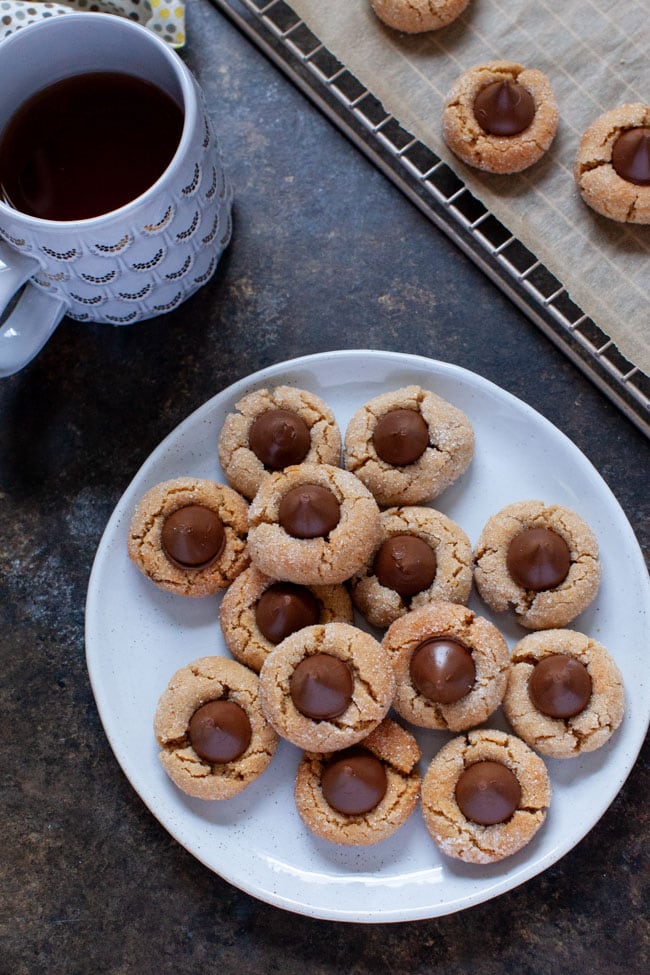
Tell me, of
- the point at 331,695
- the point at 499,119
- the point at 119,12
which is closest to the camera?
the point at 331,695

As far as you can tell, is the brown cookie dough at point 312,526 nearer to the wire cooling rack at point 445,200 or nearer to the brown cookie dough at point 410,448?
the brown cookie dough at point 410,448

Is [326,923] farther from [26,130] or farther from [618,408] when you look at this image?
[26,130]

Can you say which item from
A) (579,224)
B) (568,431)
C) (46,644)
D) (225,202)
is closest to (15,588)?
(46,644)

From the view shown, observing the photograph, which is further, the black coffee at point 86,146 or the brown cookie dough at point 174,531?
the brown cookie dough at point 174,531

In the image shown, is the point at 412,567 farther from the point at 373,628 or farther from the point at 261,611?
the point at 261,611

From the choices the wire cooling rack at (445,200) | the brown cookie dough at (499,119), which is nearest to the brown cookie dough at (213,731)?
the wire cooling rack at (445,200)

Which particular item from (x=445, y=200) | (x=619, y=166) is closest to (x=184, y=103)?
(x=445, y=200)

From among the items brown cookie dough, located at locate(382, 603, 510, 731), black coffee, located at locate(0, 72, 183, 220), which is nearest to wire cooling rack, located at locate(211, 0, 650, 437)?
black coffee, located at locate(0, 72, 183, 220)
